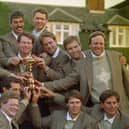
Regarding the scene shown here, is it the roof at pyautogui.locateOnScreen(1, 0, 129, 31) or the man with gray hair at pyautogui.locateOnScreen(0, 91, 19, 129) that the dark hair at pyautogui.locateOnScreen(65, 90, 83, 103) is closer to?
the man with gray hair at pyautogui.locateOnScreen(0, 91, 19, 129)

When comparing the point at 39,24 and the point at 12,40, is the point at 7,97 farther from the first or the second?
the point at 39,24

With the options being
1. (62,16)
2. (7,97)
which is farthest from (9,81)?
(62,16)

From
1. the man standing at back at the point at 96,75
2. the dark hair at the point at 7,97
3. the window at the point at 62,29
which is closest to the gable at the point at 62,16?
the window at the point at 62,29

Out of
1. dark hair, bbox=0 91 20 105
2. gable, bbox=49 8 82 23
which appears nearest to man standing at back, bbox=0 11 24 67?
dark hair, bbox=0 91 20 105

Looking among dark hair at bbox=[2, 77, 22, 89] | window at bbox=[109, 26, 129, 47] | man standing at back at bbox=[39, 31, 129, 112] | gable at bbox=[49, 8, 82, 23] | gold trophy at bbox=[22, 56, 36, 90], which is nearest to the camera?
dark hair at bbox=[2, 77, 22, 89]

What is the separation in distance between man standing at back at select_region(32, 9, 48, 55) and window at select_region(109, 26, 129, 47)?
89.8 ft

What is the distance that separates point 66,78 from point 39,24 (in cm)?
86

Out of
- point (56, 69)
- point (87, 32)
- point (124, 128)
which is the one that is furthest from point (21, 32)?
point (87, 32)

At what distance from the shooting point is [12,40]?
8.32 m

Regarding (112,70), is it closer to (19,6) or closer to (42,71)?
(42,71)

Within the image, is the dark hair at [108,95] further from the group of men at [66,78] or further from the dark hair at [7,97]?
the dark hair at [7,97]

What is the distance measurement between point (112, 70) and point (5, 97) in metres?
1.85

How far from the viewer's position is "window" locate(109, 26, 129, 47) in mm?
36031

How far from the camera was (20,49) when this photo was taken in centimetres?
782
